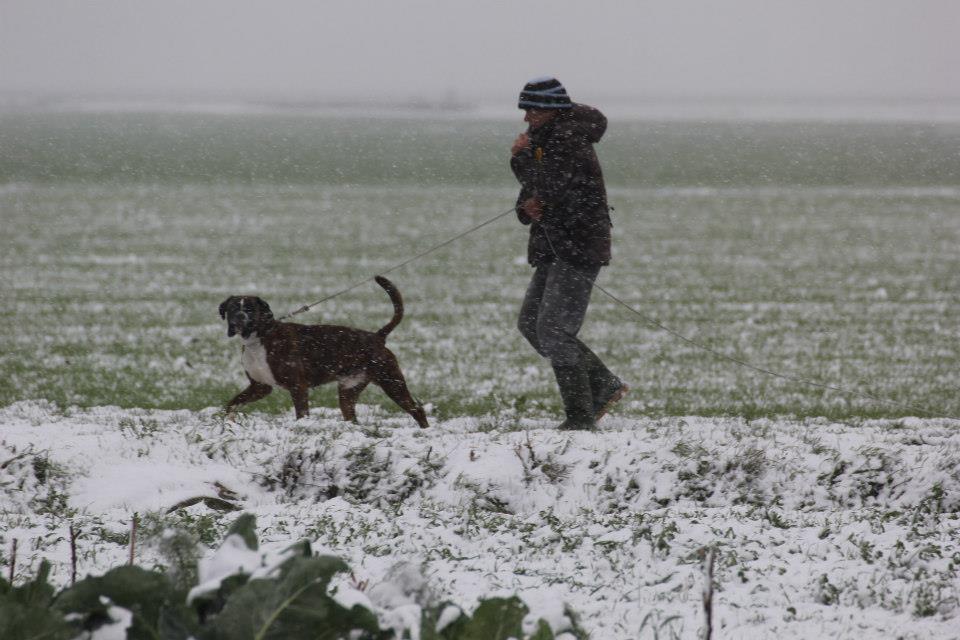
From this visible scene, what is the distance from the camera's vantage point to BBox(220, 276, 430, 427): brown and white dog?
682 centimetres

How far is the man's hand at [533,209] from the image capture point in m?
6.74

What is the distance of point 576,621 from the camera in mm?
3279

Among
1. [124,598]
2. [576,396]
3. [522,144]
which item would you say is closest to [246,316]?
[522,144]

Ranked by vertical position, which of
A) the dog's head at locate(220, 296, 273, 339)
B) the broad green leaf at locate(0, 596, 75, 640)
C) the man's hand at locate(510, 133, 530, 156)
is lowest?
the dog's head at locate(220, 296, 273, 339)

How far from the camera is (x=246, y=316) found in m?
6.71

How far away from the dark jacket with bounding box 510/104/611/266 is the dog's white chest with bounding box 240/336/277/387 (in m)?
1.74

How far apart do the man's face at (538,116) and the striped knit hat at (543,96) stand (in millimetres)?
29

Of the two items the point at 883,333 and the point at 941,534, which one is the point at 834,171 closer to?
the point at 883,333

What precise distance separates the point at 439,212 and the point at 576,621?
26.7m

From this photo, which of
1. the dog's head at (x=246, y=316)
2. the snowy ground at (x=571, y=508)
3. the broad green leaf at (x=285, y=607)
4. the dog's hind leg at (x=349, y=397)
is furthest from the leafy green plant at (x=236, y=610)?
the dog's hind leg at (x=349, y=397)

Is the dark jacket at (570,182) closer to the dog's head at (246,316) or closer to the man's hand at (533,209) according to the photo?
the man's hand at (533,209)

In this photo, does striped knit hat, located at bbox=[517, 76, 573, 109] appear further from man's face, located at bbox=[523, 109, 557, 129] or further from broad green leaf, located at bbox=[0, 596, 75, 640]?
broad green leaf, located at bbox=[0, 596, 75, 640]

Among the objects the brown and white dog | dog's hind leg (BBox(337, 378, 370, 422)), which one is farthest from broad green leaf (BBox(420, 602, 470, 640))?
dog's hind leg (BBox(337, 378, 370, 422))

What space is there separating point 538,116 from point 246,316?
2.04 m
